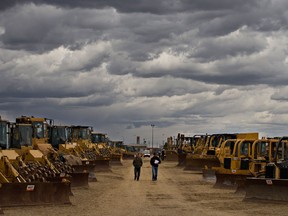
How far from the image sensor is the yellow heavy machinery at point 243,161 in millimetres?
29031

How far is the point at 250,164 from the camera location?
29.3 m

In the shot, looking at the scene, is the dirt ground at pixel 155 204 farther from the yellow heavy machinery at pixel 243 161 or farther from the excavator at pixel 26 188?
the yellow heavy machinery at pixel 243 161

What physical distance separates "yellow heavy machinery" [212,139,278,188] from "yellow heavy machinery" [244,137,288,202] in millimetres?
4265

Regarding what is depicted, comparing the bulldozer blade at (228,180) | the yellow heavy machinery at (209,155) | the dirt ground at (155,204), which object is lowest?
the dirt ground at (155,204)

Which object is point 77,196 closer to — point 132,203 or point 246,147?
point 132,203

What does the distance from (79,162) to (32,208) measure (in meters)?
16.7

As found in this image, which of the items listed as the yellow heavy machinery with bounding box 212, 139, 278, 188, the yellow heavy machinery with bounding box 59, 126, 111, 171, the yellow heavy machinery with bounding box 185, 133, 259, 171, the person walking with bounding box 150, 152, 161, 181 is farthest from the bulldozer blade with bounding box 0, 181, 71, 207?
the yellow heavy machinery with bounding box 59, 126, 111, 171

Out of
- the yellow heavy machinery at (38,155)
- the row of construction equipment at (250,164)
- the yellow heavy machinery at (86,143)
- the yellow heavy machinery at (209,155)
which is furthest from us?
the yellow heavy machinery at (86,143)

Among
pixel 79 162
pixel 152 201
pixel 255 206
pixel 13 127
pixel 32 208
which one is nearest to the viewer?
pixel 32 208

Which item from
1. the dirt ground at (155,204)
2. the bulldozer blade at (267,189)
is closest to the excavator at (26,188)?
the dirt ground at (155,204)

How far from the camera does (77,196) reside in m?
25.1

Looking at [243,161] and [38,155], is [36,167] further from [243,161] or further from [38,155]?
[243,161]

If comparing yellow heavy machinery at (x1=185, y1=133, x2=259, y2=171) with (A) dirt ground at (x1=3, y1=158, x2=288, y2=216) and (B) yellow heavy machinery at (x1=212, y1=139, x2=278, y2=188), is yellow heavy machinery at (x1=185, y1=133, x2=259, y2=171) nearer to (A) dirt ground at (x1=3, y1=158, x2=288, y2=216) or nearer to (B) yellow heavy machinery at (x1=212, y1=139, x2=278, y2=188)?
(B) yellow heavy machinery at (x1=212, y1=139, x2=278, y2=188)

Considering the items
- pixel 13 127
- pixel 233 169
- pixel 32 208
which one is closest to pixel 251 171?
pixel 233 169
